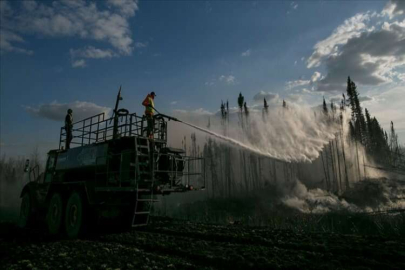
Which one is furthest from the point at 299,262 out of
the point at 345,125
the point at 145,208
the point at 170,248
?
the point at 345,125

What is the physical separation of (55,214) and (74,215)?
1620 mm

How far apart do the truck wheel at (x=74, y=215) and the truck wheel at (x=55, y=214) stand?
0.71 meters

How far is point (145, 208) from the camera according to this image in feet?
36.1

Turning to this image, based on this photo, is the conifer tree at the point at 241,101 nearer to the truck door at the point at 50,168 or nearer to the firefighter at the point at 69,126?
the firefighter at the point at 69,126

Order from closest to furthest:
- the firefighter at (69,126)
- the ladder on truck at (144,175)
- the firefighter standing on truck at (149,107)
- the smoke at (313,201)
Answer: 1. the ladder on truck at (144,175)
2. the firefighter standing on truck at (149,107)
3. the firefighter at (69,126)
4. the smoke at (313,201)

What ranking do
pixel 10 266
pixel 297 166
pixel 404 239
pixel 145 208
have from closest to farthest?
pixel 10 266, pixel 404 239, pixel 145 208, pixel 297 166

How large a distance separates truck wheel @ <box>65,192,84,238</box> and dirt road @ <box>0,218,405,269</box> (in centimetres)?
78

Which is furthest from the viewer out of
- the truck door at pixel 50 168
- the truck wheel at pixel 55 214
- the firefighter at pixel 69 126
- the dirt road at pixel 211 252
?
the firefighter at pixel 69 126

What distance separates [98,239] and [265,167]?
6969cm

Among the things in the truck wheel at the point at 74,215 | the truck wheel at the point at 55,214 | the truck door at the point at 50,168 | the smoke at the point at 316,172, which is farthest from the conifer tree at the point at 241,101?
the truck wheel at the point at 74,215

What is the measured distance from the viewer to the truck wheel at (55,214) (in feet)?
38.5

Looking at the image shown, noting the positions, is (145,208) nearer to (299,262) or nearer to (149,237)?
(149,237)

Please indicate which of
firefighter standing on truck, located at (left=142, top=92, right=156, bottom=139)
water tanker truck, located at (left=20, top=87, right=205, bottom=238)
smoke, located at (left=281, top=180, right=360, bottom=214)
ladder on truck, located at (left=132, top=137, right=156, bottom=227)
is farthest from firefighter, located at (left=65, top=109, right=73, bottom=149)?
smoke, located at (left=281, top=180, right=360, bottom=214)

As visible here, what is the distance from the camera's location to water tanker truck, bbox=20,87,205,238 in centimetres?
1022
